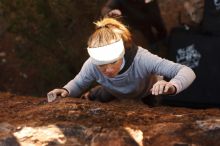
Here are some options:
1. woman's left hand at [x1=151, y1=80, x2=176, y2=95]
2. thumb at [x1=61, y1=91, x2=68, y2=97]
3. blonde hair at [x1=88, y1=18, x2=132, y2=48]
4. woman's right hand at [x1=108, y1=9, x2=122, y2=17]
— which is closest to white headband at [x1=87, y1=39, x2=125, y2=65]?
blonde hair at [x1=88, y1=18, x2=132, y2=48]

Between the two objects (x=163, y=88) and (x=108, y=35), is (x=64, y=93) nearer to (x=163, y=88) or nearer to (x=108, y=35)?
(x=108, y=35)

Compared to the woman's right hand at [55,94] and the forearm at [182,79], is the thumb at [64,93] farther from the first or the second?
the forearm at [182,79]

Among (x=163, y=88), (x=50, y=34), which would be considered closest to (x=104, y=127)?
(x=163, y=88)

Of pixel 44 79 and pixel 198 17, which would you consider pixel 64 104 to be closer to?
pixel 44 79

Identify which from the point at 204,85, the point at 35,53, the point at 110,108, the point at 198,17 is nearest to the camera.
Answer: the point at 110,108

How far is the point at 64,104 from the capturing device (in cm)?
213

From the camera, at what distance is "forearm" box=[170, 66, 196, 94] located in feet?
6.98

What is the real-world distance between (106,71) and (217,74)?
1605mm

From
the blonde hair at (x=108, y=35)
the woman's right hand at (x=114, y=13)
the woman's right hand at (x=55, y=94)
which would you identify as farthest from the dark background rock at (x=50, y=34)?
the woman's right hand at (x=55, y=94)

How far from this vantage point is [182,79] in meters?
2.16

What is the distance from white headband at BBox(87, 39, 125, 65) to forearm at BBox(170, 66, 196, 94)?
31 centimetres

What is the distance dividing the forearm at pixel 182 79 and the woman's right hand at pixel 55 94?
553 mm

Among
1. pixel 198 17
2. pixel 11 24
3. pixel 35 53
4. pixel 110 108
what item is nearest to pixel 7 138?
pixel 110 108

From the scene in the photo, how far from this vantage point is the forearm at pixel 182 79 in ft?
6.98
